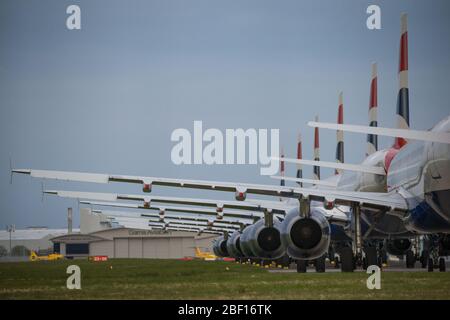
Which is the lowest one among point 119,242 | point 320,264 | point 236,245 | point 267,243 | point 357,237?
point 119,242

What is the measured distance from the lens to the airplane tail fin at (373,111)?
195 feet

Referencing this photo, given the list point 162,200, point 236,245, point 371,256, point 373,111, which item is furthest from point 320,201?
point 236,245

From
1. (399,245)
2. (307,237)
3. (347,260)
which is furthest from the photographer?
(399,245)

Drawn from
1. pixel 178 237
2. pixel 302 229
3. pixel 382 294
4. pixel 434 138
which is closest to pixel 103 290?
pixel 382 294

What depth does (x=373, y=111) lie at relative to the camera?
61.1 meters

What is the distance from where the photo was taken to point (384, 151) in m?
45.6

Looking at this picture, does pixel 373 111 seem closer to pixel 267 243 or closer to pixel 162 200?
pixel 267 243

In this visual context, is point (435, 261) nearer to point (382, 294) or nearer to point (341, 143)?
point (382, 294)

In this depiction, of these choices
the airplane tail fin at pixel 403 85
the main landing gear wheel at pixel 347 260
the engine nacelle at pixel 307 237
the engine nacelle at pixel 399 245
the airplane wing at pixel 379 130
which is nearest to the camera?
the airplane wing at pixel 379 130

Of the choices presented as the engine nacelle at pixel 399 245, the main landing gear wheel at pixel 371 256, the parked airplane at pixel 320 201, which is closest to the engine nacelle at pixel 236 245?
the engine nacelle at pixel 399 245

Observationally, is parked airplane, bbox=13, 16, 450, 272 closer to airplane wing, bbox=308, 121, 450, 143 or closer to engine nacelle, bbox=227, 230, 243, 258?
airplane wing, bbox=308, 121, 450, 143

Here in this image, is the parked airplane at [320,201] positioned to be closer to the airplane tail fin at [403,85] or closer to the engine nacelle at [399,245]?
the airplane tail fin at [403,85]

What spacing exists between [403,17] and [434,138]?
26.0m

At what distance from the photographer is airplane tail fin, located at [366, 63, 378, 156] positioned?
5956 centimetres
